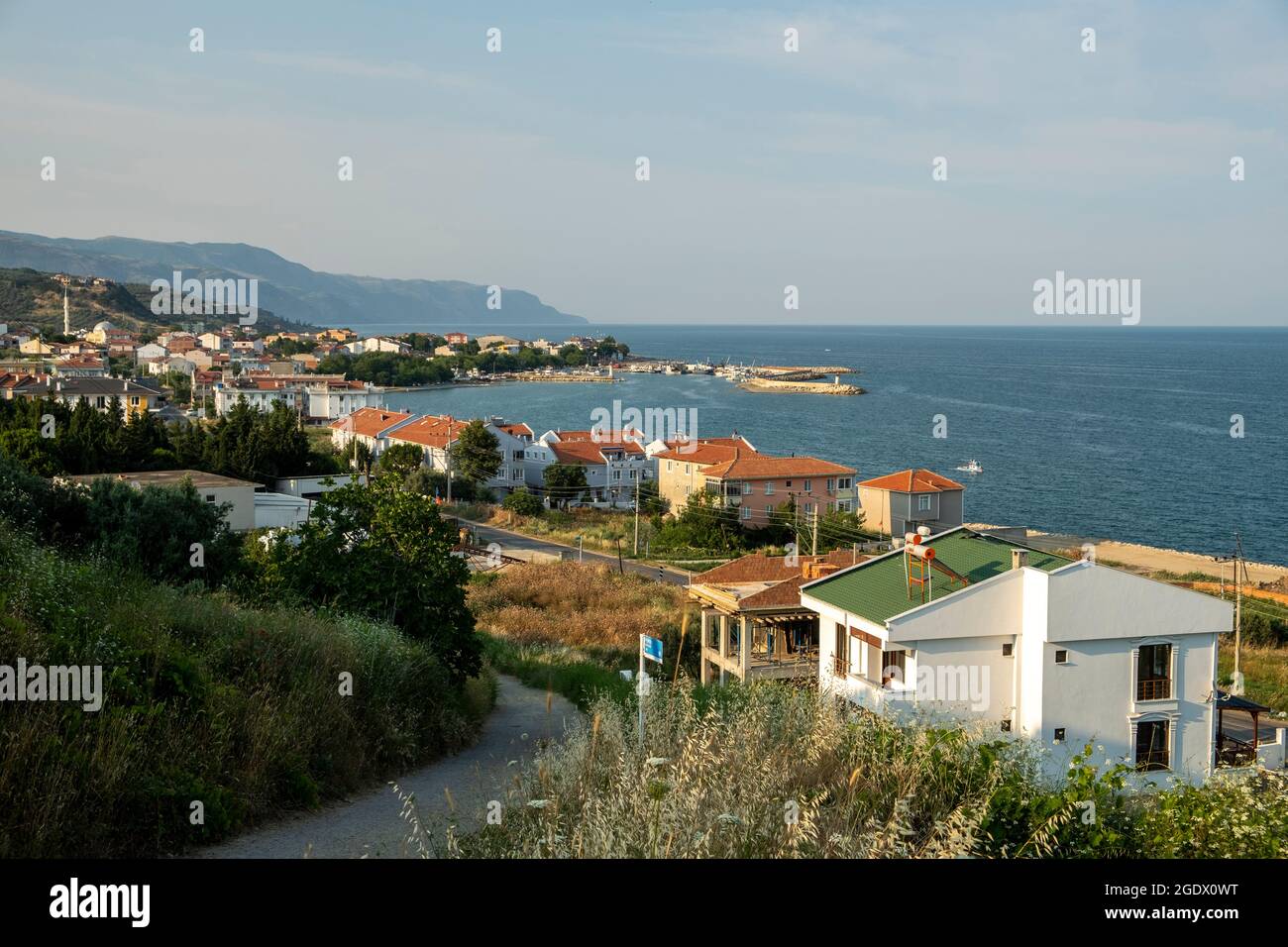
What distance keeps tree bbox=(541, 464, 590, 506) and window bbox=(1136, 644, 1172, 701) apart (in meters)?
32.4

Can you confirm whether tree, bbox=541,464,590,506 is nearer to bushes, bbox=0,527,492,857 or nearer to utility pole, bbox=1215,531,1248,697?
utility pole, bbox=1215,531,1248,697

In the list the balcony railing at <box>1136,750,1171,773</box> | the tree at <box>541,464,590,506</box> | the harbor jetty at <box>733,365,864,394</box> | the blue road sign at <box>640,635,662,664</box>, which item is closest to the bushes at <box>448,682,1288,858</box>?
the blue road sign at <box>640,635,662,664</box>

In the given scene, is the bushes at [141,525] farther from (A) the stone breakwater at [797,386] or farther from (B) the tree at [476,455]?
(A) the stone breakwater at [797,386]

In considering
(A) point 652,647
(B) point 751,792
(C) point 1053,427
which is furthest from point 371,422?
(B) point 751,792

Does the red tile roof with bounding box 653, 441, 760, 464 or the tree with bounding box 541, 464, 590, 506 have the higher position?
the red tile roof with bounding box 653, 441, 760, 464

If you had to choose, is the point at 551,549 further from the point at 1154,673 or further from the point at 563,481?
the point at 1154,673

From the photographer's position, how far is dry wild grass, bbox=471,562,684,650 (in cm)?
1548

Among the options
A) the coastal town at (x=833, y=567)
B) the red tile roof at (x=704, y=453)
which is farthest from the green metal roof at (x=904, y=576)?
the red tile roof at (x=704, y=453)

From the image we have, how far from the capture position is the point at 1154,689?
36.3ft

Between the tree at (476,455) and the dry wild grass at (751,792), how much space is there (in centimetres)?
3787

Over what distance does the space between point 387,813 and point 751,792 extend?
7.08 feet

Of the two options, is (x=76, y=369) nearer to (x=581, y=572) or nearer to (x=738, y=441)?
(x=738, y=441)
